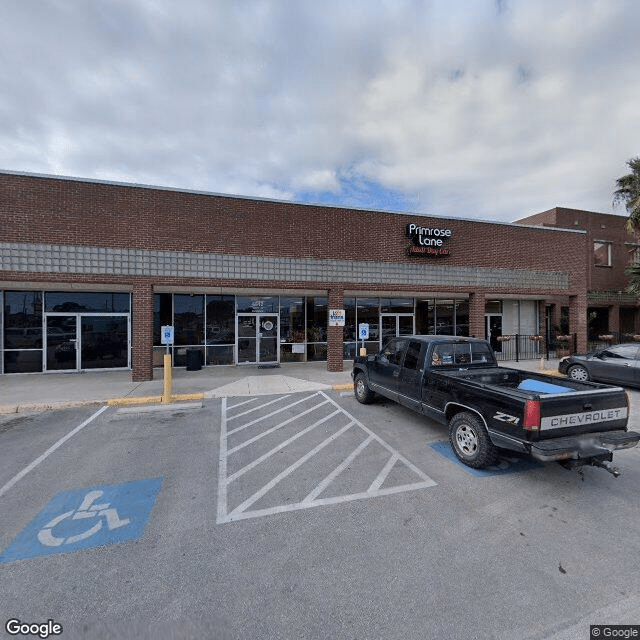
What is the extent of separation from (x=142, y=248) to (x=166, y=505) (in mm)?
9563

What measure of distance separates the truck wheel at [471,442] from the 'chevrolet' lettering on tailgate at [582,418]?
80 centimetres

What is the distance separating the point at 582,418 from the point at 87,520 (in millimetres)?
5920

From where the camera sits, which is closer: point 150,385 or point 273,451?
point 273,451

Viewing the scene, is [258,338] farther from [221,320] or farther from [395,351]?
[395,351]

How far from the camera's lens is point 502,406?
420 cm

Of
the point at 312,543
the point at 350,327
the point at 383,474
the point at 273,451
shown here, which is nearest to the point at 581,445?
the point at 383,474

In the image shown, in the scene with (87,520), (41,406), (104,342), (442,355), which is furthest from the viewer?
(104,342)

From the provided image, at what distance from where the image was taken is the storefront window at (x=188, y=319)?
14.0m

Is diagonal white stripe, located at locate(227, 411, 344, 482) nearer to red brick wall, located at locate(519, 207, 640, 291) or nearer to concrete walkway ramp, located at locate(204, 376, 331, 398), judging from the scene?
concrete walkway ramp, located at locate(204, 376, 331, 398)

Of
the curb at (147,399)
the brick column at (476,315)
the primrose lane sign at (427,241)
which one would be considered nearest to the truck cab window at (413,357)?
the curb at (147,399)

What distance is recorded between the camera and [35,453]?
5.39m

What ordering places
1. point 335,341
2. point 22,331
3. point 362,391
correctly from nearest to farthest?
point 362,391
point 22,331
point 335,341

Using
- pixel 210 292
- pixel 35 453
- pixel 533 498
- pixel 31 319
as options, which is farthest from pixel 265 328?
pixel 533 498

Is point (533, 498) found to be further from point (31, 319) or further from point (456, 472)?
point (31, 319)
